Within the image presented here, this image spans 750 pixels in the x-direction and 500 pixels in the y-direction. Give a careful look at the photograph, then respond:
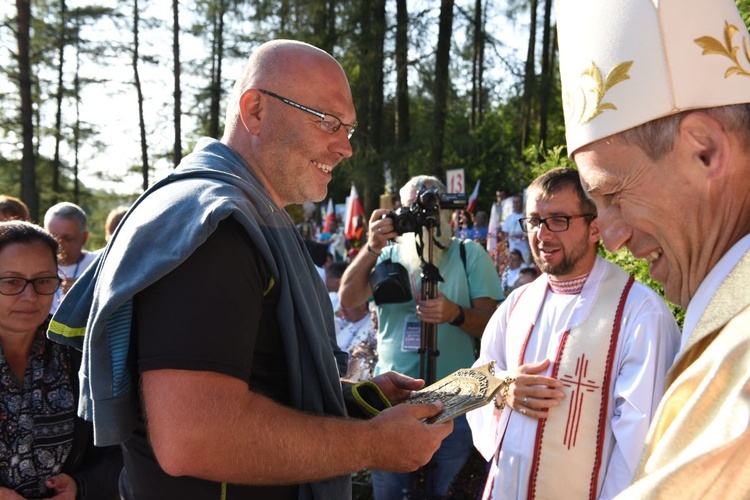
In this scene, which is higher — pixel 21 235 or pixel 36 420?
pixel 21 235

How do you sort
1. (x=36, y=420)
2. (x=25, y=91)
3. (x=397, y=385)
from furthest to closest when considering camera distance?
1. (x=25, y=91)
2. (x=36, y=420)
3. (x=397, y=385)

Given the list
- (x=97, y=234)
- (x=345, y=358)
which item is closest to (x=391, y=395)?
(x=345, y=358)

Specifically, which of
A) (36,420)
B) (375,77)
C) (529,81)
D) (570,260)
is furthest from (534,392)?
(529,81)

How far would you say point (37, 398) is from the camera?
243 centimetres

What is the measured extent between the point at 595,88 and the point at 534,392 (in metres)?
1.49

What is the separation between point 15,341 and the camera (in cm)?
254

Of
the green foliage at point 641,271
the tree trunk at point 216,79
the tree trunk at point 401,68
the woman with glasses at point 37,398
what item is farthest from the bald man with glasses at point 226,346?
the tree trunk at point 216,79

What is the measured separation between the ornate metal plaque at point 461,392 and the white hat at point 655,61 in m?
0.77

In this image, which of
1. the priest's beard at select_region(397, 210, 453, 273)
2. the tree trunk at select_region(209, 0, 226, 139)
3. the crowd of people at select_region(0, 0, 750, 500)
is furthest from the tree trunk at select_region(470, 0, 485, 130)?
the crowd of people at select_region(0, 0, 750, 500)

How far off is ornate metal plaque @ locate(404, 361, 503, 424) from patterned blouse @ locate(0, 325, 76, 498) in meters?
1.35

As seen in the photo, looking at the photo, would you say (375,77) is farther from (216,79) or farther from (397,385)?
(397,385)

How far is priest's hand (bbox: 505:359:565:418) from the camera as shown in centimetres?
254

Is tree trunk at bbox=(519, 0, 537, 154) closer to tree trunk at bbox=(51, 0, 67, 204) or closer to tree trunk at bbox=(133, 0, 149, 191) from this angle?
tree trunk at bbox=(133, 0, 149, 191)

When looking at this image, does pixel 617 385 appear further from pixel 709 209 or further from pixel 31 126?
pixel 31 126
